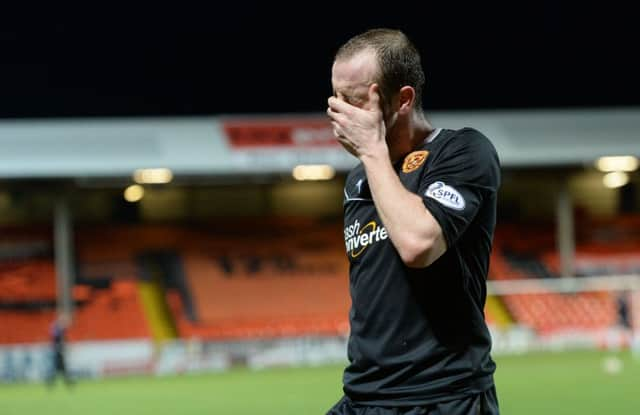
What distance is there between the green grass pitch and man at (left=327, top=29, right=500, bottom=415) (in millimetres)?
10089

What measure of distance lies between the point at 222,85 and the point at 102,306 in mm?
7641

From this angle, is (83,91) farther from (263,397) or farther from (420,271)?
(420,271)

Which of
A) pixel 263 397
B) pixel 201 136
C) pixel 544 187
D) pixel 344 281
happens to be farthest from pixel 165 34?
pixel 263 397

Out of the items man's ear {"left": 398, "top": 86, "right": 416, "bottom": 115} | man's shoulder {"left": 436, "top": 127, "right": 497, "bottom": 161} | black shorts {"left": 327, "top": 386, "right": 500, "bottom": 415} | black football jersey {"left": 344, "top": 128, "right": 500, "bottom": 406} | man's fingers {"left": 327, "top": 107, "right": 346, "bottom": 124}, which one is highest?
man's ear {"left": 398, "top": 86, "right": 416, "bottom": 115}

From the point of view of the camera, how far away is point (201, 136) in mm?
26828

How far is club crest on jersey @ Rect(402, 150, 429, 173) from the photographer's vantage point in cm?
301

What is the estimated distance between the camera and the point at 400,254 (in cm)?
277

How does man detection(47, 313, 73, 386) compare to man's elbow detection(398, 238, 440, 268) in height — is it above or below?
above

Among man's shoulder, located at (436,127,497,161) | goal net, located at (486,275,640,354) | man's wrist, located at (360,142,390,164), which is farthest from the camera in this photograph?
goal net, located at (486,275,640,354)

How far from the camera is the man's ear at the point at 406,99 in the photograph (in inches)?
115

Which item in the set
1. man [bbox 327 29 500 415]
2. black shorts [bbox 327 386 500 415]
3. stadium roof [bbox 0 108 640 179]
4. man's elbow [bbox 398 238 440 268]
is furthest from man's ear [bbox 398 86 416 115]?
stadium roof [bbox 0 108 640 179]

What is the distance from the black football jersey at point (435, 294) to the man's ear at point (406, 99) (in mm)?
150

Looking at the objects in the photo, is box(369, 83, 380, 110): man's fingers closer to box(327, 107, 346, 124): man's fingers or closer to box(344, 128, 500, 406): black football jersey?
box(327, 107, 346, 124): man's fingers

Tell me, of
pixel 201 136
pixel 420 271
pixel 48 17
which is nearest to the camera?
pixel 420 271
